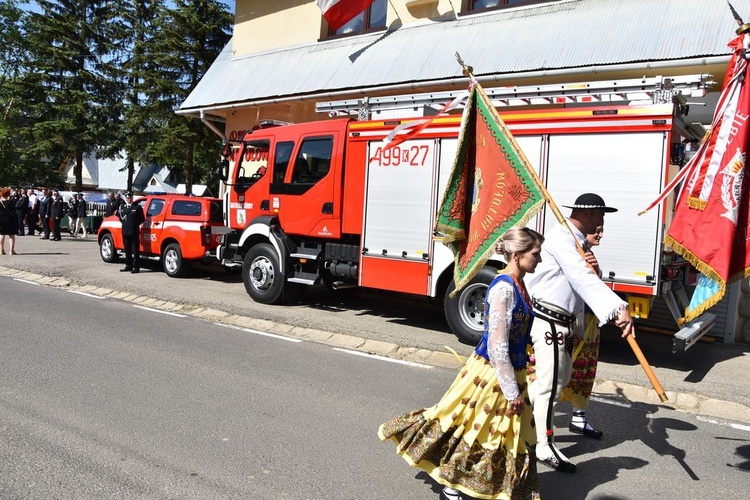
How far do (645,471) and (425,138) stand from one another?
17.4 feet

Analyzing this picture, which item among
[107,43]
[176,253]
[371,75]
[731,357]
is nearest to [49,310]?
[176,253]

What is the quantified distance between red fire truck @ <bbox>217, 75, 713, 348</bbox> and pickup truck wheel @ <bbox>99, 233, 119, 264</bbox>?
5.35 metres

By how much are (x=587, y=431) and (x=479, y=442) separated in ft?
6.19

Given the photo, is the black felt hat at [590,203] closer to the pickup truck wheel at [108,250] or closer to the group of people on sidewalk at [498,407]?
the group of people on sidewalk at [498,407]

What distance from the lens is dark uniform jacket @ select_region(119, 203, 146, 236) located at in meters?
13.7

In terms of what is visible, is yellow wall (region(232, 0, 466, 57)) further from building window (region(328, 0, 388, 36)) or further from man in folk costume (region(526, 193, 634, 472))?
man in folk costume (region(526, 193, 634, 472))

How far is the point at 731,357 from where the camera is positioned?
26.3 ft

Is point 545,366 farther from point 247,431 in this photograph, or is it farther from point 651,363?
point 651,363

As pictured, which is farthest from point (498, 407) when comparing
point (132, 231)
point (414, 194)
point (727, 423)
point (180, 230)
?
point (132, 231)

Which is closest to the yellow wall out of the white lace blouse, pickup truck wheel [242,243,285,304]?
pickup truck wheel [242,243,285,304]

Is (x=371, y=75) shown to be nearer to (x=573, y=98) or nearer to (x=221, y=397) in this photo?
(x=573, y=98)

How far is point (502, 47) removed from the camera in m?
11.9

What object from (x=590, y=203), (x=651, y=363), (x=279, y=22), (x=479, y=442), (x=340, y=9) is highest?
(x=279, y=22)

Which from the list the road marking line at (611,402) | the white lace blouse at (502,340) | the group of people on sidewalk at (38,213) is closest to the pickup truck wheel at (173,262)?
the group of people on sidewalk at (38,213)
